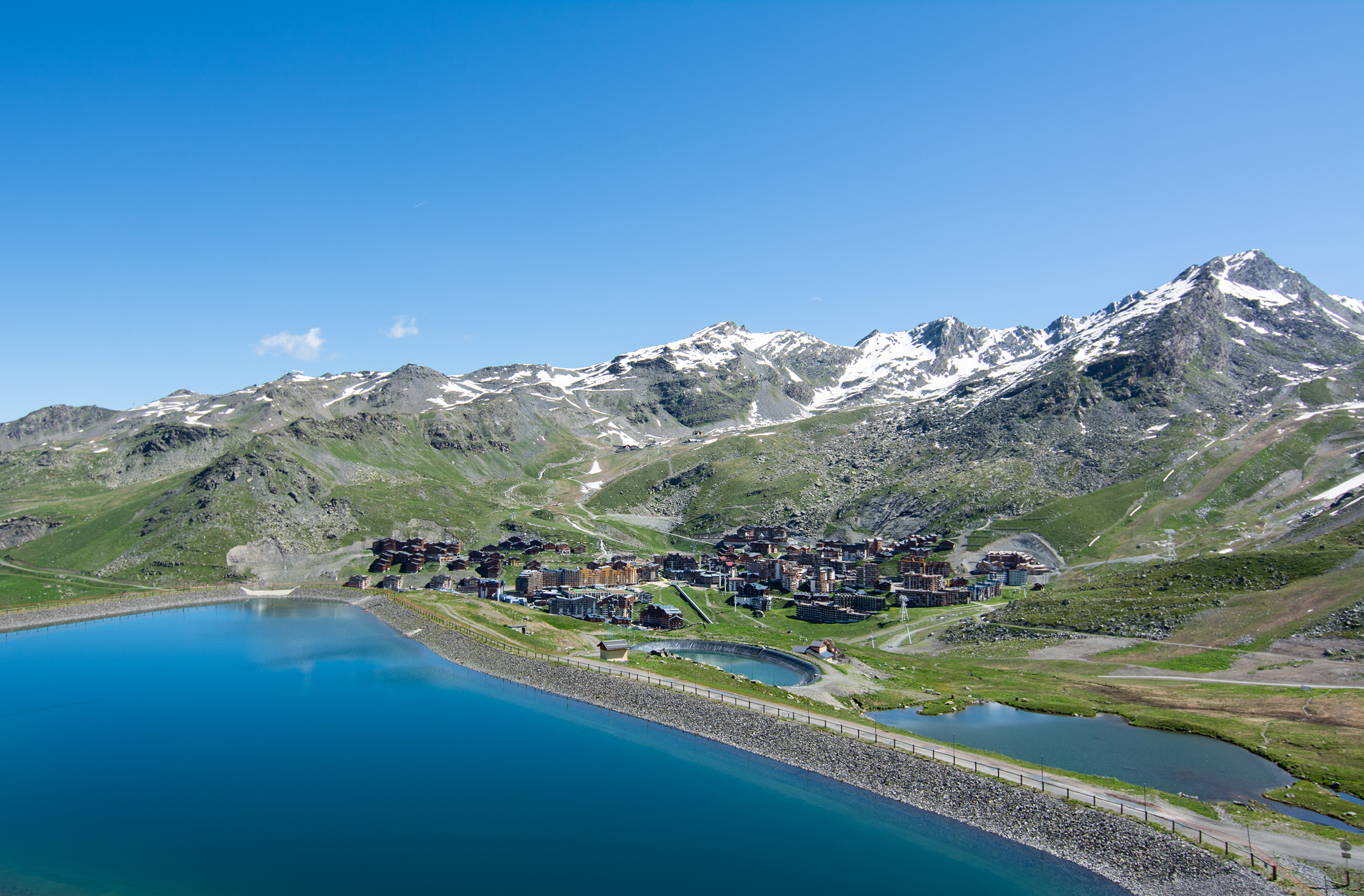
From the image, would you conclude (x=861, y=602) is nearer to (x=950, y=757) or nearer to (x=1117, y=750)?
(x=1117, y=750)

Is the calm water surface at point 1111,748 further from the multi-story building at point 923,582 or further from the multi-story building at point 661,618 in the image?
the multi-story building at point 923,582

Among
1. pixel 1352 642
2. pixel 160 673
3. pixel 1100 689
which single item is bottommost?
pixel 160 673

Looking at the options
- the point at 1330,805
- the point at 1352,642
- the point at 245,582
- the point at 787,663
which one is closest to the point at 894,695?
the point at 787,663

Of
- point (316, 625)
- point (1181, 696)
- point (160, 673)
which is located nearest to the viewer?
point (1181, 696)

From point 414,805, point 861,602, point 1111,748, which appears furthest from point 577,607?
point 1111,748

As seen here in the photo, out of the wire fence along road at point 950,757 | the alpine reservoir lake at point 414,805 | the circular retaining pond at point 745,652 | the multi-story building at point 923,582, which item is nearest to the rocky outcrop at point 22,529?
the alpine reservoir lake at point 414,805

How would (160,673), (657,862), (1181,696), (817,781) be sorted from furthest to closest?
(160,673)
(1181,696)
(817,781)
(657,862)

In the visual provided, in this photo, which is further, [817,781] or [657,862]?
[817,781]

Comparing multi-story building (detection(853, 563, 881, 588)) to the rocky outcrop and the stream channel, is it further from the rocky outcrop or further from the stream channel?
the rocky outcrop

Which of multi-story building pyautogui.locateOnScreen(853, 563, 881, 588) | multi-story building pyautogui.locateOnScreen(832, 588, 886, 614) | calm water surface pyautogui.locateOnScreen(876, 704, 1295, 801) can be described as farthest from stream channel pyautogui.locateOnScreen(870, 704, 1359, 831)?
multi-story building pyautogui.locateOnScreen(853, 563, 881, 588)

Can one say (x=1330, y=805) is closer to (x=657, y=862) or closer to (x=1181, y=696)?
(x=1181, y=696)
